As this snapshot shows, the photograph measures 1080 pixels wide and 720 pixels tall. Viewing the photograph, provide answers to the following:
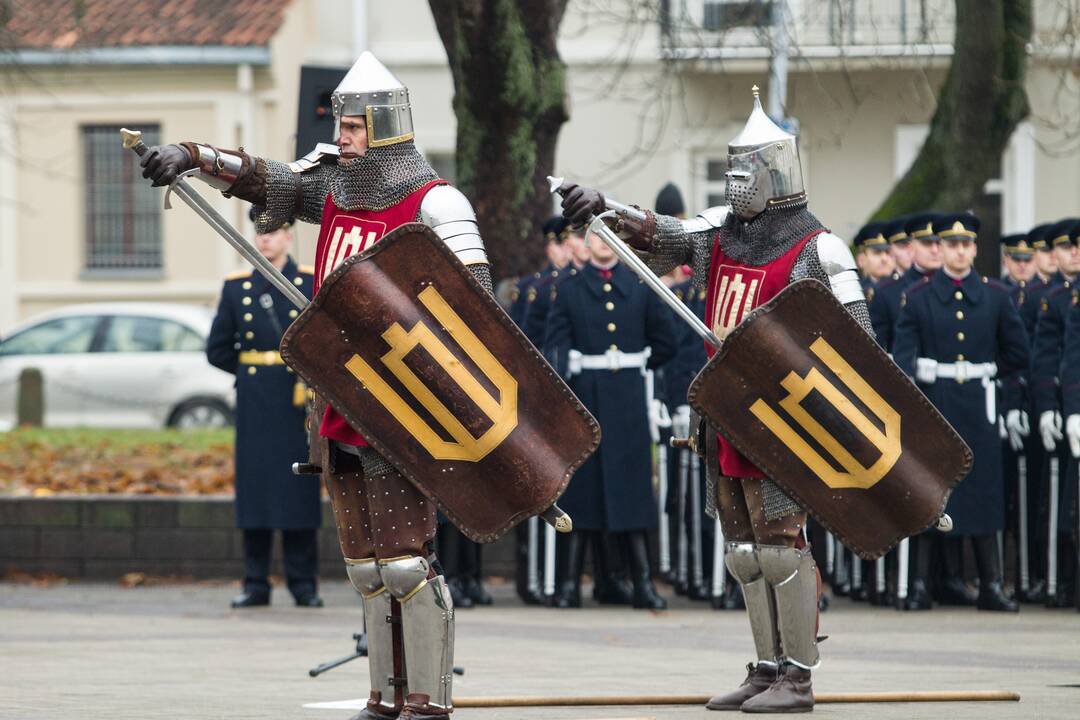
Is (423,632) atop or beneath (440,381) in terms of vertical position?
beneath

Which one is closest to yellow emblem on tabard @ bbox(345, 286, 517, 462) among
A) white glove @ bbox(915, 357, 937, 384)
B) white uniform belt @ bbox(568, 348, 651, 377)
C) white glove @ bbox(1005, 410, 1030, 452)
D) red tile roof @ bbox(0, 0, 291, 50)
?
white uniform belt @ bbox(568, 348, 651, 377)

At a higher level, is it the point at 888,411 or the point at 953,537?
the point at 888,411

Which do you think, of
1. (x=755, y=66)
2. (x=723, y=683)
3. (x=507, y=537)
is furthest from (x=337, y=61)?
(x=723, y=683)

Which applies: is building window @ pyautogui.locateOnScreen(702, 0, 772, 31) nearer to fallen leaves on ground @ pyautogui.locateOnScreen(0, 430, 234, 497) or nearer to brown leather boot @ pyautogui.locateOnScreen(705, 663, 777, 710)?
fallen leaves on ground @ pyautogui.locateOnScreen(0, 430, 234, 497)

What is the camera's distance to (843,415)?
732cm

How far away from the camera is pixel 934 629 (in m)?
10.7

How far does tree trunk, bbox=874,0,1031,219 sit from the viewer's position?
47.7ft

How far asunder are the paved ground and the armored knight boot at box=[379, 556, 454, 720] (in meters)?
0.66

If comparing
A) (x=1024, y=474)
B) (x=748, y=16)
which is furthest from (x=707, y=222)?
(x=748, y=16)

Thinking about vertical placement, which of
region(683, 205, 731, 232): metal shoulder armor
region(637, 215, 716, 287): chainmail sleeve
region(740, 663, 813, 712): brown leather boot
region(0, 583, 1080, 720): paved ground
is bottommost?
region(0, 583, 1080, 720): paved ground

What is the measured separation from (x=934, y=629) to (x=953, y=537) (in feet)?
4.23

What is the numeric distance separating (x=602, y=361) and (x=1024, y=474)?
2.53 m

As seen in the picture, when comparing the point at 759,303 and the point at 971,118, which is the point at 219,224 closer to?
the point at 759,303

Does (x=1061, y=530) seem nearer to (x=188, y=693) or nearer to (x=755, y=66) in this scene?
(x=188, y=693)
